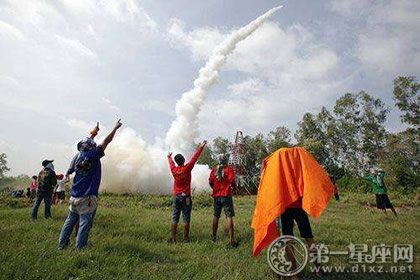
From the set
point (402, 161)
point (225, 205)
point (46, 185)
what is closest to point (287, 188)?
point (225, 205)

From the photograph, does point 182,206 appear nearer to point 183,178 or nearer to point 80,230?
point 183,178

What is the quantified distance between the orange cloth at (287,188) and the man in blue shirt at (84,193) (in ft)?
10.9

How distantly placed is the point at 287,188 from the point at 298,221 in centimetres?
68

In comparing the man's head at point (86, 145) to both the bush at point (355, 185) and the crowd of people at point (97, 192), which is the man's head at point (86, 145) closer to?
the crowd of people at point (97, 192)

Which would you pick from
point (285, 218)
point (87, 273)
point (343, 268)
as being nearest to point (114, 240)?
point (87, 273)

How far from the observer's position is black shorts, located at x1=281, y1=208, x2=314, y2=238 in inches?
261

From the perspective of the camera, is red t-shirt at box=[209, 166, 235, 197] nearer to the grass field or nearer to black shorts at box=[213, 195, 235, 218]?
black shorts at box=[213, 195, 235, 218]

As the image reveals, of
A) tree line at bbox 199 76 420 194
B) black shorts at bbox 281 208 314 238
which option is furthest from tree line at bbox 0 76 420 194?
black shorts at bbox 281 208 314 238

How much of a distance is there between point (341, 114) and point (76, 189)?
60.8 metres

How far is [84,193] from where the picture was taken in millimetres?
7098

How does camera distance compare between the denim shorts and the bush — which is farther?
the bush

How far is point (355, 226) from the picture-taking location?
13.1 metres

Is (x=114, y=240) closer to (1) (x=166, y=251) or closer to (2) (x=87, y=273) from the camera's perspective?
(1) (x=166, y=251)

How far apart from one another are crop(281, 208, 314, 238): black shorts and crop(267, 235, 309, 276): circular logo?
16 centimetres
